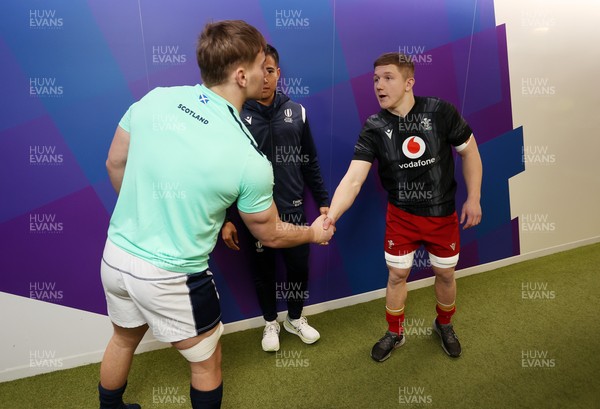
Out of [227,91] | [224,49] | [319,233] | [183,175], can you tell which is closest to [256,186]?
[183,175]

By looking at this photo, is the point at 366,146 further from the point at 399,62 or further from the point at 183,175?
the point at 183,175

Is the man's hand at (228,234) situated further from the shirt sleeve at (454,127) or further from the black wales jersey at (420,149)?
the shirt sleeve at (454,127)

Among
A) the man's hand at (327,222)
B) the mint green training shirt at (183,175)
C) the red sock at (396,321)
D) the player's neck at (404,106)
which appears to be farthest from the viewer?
the red sock at (396,321)

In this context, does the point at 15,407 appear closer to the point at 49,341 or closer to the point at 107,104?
the point at 49,341

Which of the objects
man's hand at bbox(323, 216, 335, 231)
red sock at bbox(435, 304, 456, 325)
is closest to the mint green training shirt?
man's hand at bbox(323, 216, 335, 231)

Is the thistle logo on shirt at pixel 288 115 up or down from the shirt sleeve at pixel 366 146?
up

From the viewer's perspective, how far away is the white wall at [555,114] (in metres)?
2.79

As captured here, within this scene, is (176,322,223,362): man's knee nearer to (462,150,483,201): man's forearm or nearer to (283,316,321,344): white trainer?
(283,316,321,344): white trainer

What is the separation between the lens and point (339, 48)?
2174 millimetres

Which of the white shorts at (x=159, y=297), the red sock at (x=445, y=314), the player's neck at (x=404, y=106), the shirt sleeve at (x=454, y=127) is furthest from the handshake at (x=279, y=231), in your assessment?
the red sock at (x=445, y=314)

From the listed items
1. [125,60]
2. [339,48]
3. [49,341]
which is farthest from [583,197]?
[49,341]

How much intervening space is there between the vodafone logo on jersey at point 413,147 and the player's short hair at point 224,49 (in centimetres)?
95

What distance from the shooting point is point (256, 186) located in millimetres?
1185

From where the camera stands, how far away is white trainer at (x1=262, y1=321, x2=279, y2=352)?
2.21 meters
